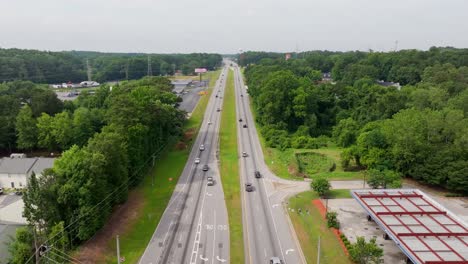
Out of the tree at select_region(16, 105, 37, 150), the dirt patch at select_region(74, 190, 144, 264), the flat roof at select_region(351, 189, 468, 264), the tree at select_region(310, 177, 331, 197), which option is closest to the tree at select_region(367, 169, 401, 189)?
the flat roof at select_region(351, 189, 468, 264)

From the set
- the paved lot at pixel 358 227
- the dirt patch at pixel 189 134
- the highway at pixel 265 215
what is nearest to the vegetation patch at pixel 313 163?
the highway at pixel 265 215

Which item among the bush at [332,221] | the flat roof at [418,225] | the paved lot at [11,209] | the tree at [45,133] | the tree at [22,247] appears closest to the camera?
the tree at [22,247]

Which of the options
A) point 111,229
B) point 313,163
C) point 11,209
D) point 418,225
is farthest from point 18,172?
point 418,225

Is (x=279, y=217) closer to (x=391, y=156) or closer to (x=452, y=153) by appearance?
(x=391, y=156)

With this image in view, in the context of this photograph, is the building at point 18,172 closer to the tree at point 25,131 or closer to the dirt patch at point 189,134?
the tree at point 25,131

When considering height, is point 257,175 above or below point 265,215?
above

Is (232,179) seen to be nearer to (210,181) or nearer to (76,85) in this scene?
(210,181)
